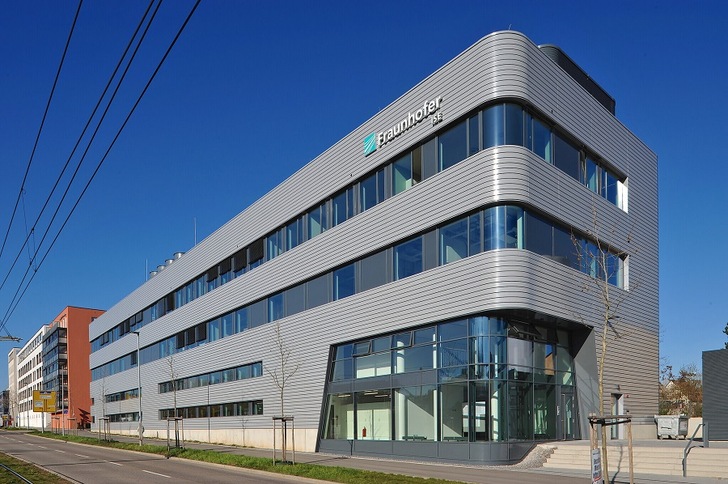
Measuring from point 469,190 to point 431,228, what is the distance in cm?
276

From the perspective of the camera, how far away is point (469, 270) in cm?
2689

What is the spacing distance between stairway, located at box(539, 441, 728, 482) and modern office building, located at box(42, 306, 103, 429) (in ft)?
332

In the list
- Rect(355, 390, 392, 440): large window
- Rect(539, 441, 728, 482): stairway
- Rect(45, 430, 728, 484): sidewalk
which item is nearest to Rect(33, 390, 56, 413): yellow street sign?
Rect(355, 390, 392, 440): large window

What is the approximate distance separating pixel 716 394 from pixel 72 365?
105m

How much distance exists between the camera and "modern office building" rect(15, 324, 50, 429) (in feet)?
478

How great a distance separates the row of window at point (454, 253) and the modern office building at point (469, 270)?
0.09 m

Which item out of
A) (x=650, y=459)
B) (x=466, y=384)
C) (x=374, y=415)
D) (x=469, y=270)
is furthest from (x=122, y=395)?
(x=650, y=459)

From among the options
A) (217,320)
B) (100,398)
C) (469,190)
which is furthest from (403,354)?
(100,398)

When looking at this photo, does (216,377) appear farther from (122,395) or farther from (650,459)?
(650,459)

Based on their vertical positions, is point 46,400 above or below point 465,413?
below

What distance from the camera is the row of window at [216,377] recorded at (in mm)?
43875

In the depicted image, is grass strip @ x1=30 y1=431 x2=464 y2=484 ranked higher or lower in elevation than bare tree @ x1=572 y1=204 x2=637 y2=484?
lower

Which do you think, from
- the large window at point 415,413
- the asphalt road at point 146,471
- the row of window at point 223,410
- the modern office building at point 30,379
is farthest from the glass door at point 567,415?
the modern office building at point 30,379

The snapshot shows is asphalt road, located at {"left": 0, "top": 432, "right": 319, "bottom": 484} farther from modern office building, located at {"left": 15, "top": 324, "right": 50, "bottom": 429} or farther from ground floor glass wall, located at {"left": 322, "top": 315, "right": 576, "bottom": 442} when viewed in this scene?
modern office building, located at {"left": 15, "top": 324, "right": 50, "bottom": 429}
